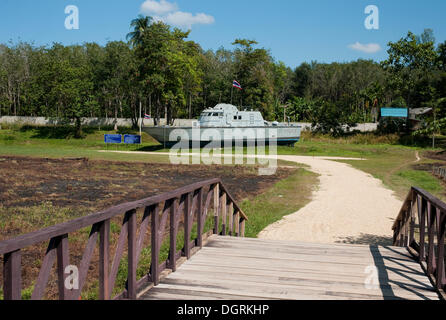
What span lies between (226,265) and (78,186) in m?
12.8

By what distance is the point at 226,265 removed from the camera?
204 inches

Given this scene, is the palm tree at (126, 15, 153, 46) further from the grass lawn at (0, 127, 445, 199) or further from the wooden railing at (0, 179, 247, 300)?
the wooden railing at (0, 179, 247, 300)

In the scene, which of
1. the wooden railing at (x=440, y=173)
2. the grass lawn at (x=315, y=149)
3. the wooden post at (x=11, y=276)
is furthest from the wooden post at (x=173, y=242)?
the wooden railing at (x=440, y=173)

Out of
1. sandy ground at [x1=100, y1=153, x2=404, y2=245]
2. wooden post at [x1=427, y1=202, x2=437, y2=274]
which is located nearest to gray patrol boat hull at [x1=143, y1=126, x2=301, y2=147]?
sandy ground at [x1=100, y1=153, x2=404, y2=245]

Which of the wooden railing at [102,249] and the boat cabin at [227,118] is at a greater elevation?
the boat cabin at [227,118]

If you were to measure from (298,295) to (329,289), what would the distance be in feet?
1.42

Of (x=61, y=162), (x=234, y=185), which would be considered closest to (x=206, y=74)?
(x=61, y=162)

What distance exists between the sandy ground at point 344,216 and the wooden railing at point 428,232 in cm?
220

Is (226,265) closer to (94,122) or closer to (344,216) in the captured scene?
(344,216)

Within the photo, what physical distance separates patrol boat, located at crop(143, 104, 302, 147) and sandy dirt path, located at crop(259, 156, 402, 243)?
58.7 ft

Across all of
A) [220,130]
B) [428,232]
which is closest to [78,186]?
[428,232]

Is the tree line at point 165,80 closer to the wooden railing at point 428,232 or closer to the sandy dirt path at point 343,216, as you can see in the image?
the sandy dirt path at point 343,216

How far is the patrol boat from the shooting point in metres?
35.8

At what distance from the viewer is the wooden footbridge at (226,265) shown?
9.98 ft
